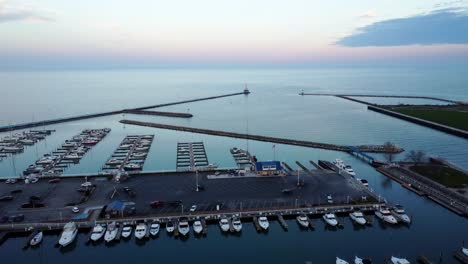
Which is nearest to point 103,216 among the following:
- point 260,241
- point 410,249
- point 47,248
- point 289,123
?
point 47,248

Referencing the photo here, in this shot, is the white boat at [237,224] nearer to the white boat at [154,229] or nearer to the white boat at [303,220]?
the white boat at [303,220]

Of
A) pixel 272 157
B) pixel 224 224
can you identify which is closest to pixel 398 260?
pixel 224 224

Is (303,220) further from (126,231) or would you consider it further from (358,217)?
(126,231)

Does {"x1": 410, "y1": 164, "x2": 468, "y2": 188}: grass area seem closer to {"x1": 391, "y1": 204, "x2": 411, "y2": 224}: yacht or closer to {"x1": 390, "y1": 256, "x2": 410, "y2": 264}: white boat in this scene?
{"x1": 391, "y1": 204, "x2": 411, "y2": 224}: yacht

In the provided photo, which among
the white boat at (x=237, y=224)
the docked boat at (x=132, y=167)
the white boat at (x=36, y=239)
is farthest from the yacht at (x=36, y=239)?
the docked boat at (x=132, y=167)

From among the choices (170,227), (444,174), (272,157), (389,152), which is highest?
(444,174)

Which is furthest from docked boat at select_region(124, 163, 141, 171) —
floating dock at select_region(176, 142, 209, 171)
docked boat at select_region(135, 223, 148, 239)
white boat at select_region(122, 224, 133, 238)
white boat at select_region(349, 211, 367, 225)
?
white boat at select_region(349, 211, 367, 225)
